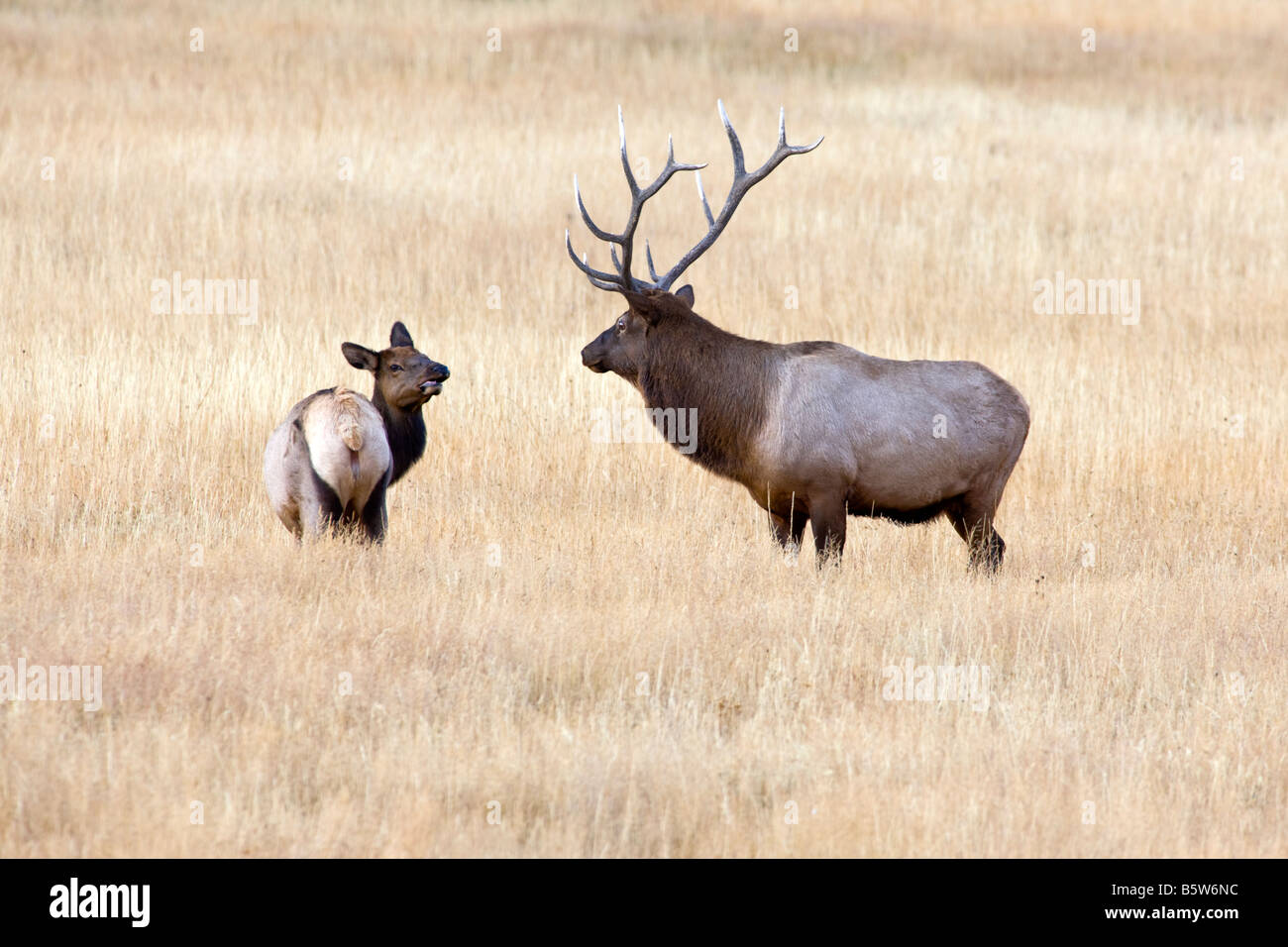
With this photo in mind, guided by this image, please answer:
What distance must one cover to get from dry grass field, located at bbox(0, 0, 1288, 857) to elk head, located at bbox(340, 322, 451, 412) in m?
0.83

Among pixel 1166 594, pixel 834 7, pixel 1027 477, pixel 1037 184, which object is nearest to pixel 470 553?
pixel 1166 594

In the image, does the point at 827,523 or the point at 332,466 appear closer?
the point at 332,466

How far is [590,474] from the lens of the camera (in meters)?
9.77

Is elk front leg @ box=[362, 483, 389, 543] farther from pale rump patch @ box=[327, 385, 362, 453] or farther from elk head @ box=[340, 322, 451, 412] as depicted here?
elk head @ box=[340, 322, 451, 412]

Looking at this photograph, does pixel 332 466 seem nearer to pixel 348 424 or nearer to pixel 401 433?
pixel 348 424

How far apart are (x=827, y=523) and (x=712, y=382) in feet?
3.17

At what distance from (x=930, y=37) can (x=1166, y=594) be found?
21.3m

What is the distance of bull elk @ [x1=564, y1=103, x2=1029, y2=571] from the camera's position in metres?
7.68

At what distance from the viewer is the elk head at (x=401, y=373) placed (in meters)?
7.70

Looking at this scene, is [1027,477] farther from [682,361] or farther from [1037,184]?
[1037,184]

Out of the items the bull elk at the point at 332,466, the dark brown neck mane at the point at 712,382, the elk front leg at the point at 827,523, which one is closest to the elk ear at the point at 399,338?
the bull elk at the point at 332,466

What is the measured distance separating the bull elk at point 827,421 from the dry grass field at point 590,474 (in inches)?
15.1

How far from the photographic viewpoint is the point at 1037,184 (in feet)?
61.0

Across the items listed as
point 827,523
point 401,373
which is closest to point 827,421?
point 827,523
